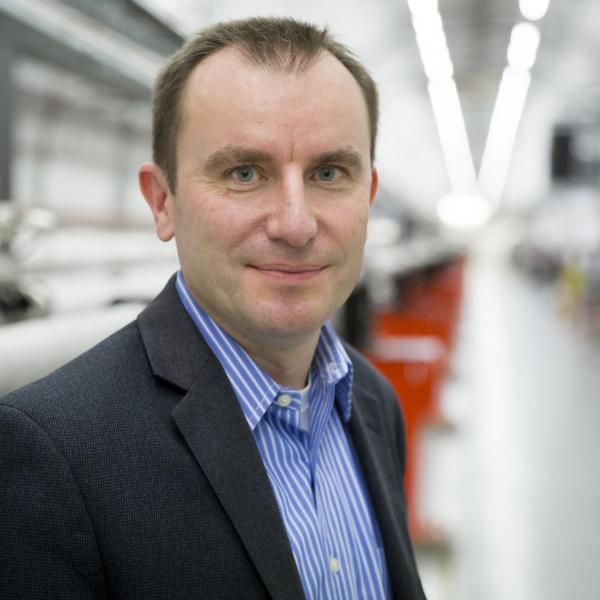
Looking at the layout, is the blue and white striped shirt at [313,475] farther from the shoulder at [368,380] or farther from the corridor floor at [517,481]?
the corridor floor at [517,481]

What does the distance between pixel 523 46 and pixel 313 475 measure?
15.8 metres

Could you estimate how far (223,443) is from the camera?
51.7 inches

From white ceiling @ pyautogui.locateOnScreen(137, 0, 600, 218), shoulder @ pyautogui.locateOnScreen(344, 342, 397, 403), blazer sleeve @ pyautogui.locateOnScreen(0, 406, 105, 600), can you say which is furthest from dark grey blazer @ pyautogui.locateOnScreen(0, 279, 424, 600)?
white ceiling @ pyautogui.locateOnScreen(137, 0, 600, 218)

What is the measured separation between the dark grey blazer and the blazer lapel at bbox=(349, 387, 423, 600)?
1.21 ft

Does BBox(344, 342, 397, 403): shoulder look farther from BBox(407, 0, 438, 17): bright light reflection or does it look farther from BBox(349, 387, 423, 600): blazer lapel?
BBox(407, 0, 438, 17): bright light reflection

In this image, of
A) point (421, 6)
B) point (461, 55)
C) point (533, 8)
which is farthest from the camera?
point (461, 55)

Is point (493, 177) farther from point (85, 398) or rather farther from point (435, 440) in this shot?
point (85, 398)

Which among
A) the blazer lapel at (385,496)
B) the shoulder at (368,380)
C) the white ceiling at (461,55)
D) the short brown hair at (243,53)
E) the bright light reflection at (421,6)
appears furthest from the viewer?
the bright light reflection at (421,6)

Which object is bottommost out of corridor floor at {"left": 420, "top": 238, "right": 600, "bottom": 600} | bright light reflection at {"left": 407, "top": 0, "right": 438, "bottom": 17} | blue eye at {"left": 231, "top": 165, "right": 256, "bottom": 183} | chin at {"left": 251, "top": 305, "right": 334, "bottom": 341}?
corridor floor at {"left": 420, "top": 238, "right": 600, "bottom": 600}

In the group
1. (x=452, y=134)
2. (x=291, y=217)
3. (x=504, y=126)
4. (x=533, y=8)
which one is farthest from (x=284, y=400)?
(x=452, y=134)

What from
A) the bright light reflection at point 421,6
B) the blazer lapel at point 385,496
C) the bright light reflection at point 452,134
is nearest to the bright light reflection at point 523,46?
the bright light reflection at point 452,134

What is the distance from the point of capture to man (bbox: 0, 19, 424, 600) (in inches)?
45.5

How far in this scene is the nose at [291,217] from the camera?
1.32 m

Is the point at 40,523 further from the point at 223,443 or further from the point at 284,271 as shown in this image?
the point at 284,271
